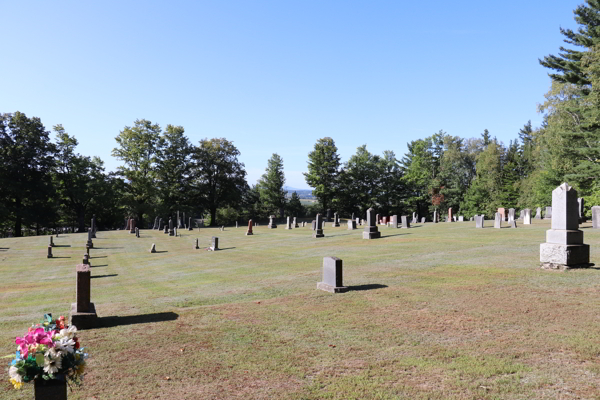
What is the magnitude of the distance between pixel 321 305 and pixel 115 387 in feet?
16.9

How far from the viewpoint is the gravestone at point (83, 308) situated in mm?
8664

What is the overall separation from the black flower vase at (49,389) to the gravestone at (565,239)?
1250cm

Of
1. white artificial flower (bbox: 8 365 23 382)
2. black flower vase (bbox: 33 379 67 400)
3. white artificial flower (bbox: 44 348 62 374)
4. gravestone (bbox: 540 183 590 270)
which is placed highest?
gravestone (bbox: 540 183 590 270)

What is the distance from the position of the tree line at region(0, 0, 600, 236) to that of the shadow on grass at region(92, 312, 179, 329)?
36486mm

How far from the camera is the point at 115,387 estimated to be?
5520 millimetres

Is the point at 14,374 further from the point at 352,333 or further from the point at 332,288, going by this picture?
the point at 332,288

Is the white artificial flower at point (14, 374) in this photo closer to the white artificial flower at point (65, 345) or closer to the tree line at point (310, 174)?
the white artificial flower at point (65, 345)

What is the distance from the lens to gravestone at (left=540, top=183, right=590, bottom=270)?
11.6 meters

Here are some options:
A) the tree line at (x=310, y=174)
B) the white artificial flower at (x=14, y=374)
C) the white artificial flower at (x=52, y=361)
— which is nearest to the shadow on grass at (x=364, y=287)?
the white artificial flower at (x=52, y=361)

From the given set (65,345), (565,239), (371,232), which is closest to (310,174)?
(371,232)

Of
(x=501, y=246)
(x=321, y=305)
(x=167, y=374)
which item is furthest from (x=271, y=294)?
(x=501, y=246)

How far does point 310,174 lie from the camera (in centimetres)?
7706

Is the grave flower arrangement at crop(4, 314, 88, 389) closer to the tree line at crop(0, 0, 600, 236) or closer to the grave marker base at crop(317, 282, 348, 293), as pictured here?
the grave marker base at crop(317, 282, 348, 293)

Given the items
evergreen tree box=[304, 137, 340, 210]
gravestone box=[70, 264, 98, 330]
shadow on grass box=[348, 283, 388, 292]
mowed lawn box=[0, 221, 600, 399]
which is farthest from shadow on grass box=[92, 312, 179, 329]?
evergreen tree box=[304, 137, 340, 210]
